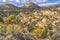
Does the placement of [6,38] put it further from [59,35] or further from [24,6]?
[24,6]

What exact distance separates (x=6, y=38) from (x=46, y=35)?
43.8 feet

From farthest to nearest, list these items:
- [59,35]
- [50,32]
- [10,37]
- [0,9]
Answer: [0,9] < [50,32] < [59,35] < [10,37]

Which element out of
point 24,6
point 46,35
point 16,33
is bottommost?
point 24,6

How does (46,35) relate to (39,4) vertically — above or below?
above

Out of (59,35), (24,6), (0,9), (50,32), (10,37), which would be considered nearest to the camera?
(10,37)

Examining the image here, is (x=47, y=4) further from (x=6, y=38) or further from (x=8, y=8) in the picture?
(x=6, y=38)

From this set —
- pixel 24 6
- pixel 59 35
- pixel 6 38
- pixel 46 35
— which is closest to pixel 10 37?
pixel 6 38

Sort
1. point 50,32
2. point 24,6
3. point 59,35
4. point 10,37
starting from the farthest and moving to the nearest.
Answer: point 24,6
point 50,32
point 59,35
point 10,37

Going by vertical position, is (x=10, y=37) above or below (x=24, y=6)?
above

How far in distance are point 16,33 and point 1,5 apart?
2257 inches

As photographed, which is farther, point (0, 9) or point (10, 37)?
point (0, 9)

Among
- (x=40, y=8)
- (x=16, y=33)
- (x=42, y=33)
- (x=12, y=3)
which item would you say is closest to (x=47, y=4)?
(x=40, y=8)

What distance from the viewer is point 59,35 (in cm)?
2959

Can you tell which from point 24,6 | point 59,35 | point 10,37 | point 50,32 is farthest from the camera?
point 24,6
